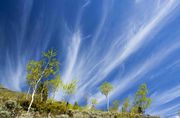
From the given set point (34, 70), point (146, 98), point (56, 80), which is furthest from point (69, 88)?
point (146, 98)

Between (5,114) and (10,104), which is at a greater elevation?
(10,104)

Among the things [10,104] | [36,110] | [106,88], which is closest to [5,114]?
[10,104]

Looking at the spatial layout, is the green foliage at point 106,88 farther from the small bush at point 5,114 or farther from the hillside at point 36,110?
the small bush at point 5,114

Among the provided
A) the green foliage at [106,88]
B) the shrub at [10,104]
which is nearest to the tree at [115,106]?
the green foliage at [106,88]

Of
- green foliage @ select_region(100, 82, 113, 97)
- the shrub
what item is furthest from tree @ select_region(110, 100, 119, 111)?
the shrub

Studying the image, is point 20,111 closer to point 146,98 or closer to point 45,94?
point 45,94

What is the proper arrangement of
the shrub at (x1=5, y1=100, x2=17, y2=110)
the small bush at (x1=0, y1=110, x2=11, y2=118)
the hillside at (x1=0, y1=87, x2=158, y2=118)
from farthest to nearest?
the shrub at (x1=5, y1=100, x2=17, y2=110) < the hillside at (x1=0, y1=87, x2=158, y2=118) < the small bush at (x1=0, y1=110, x2=11, y2=118)

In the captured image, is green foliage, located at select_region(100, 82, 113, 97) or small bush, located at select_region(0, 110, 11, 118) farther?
green foliage, located at select_region(100, 82, 113, 97)

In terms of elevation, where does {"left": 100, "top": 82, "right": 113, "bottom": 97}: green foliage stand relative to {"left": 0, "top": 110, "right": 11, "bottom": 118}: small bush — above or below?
above

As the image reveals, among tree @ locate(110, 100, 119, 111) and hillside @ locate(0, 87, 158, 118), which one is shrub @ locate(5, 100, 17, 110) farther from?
tree @ locate(110, 100, 119, 111)

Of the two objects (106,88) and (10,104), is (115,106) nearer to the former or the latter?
(106,88)

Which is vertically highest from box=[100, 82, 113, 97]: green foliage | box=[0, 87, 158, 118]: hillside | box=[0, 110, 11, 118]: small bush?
box=[100, 82, 113, 97]: green foliage

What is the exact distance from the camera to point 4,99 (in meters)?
50.2

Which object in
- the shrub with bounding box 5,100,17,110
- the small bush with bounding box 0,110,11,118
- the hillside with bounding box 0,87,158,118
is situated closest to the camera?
the small bush with bounding box 0,110,11,118
